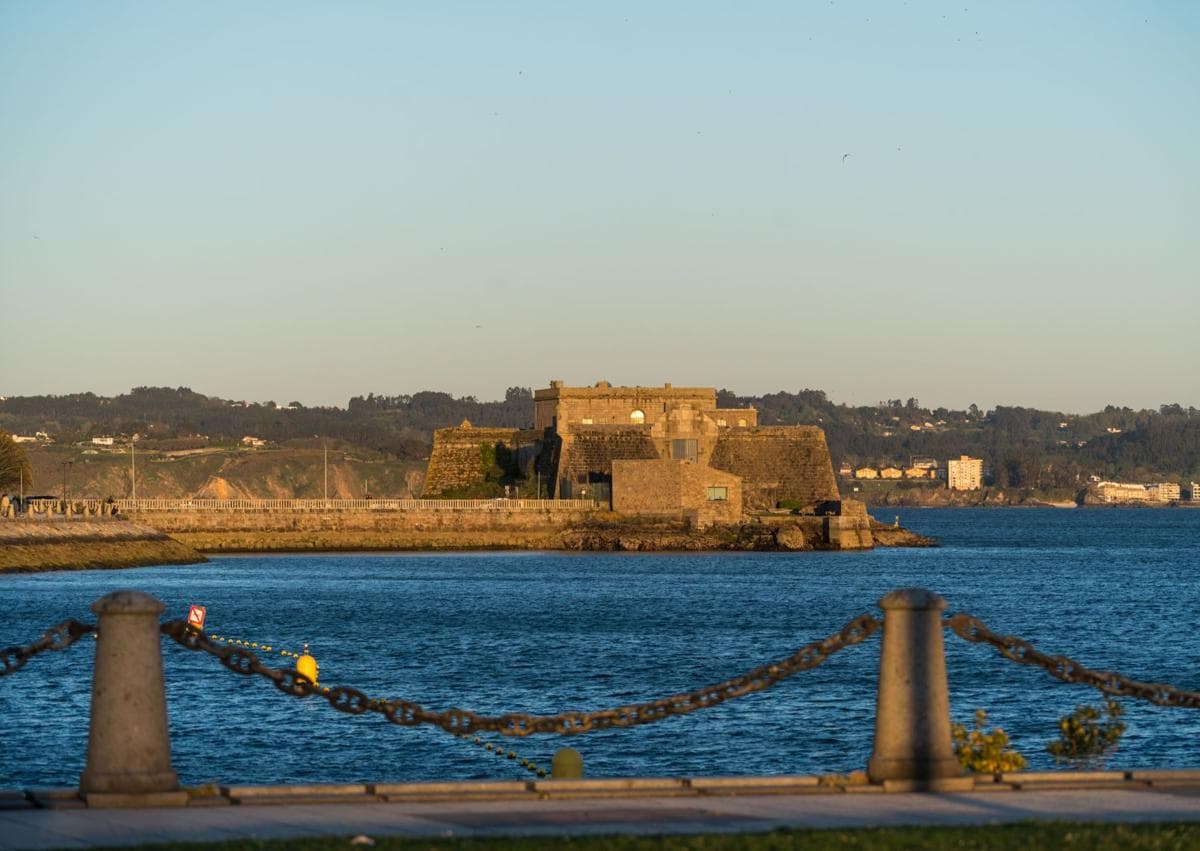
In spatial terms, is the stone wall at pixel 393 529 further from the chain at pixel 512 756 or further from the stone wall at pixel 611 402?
the chain at pixel 512 756

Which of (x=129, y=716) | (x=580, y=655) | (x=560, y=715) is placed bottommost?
(x=580, y=655)

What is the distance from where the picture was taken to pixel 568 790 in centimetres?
1170

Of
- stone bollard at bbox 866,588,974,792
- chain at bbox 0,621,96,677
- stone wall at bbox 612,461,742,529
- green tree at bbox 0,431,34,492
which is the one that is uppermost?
green tree at bbox 0,431,34,492

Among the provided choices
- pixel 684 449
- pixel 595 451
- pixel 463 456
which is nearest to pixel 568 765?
pixel 595 451

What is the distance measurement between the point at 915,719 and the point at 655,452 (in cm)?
8673

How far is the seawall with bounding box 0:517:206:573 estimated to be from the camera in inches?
2832

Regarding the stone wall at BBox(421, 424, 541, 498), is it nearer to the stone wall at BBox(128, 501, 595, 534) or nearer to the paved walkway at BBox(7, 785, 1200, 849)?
the stone wall at BBox(128, 501, 595, 534)

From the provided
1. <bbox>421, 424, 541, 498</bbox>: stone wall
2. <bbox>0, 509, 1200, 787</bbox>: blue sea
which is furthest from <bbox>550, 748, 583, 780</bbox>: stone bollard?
<bbox>421, 424, 541, 498</bbox>: stone wall

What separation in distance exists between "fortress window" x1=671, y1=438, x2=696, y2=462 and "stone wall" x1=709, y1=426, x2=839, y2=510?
258cm

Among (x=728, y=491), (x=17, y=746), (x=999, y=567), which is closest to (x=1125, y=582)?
(x=999, y=567)

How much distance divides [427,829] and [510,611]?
43706mm

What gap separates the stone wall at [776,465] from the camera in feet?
338

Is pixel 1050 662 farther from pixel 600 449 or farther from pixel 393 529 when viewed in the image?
pixel 600 449

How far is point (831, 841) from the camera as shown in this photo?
9945mm
